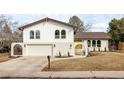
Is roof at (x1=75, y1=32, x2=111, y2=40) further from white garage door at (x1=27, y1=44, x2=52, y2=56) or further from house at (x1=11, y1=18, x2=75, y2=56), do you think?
white garage door at (x1=27, y1=44, x2=52, y2=56)

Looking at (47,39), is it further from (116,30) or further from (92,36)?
(116,30)

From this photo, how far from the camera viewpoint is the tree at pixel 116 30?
49031 millimetres

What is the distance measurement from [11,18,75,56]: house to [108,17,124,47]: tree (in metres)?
12.6

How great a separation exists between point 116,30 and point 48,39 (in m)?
15.3

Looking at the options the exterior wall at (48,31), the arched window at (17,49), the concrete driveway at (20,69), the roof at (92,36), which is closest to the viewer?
the concrete driveway at (20,69)

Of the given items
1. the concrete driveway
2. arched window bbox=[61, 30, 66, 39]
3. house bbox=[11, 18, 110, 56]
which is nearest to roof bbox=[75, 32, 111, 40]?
arched window bbox=[61, 30, 66, 39]

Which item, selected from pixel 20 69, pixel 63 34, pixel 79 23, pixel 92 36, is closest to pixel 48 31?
pixel 63 34

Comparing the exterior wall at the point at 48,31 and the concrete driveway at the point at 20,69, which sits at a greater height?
the exterior wall at the point at 48,31

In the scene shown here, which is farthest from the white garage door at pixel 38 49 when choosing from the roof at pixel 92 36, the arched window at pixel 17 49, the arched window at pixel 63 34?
the roof at pixel 92 36

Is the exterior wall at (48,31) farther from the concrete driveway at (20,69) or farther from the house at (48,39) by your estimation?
the concrete driveway at (20,69)

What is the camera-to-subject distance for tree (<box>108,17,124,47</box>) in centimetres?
4903

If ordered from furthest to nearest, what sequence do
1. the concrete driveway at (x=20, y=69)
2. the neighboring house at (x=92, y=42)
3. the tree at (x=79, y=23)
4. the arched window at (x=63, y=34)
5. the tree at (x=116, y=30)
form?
the tree at (x=79, y=23) → the tree at (x=116, y=30) → the neighboring house at (x=92, y=42) → the arched window at (x=63, y=34) → the concrete driveway at (x=20, y=69)
